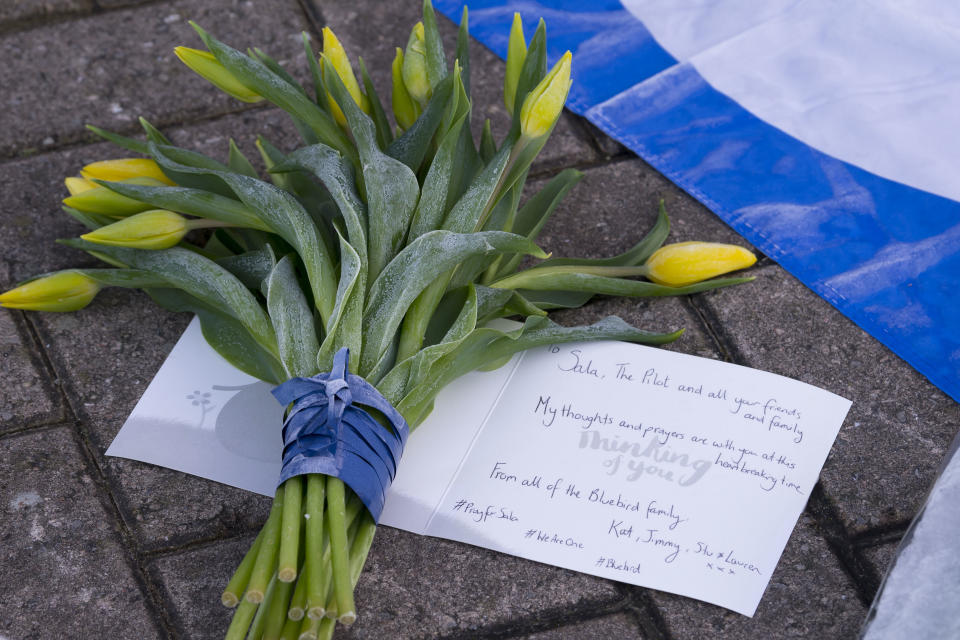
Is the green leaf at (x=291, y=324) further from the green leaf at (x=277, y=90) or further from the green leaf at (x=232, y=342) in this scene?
the green leaf at (x=277, y=90)

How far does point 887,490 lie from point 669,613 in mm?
313

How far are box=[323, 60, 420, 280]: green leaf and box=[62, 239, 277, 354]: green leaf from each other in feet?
0.45

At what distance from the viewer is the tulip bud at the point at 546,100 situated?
116 centimetres

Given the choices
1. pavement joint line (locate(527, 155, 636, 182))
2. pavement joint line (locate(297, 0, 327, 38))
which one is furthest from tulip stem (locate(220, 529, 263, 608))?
pavement joint line (locate(297, 0, 327, 38))

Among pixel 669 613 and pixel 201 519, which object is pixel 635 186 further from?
pixel 201 519

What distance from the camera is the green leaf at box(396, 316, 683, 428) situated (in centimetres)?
114

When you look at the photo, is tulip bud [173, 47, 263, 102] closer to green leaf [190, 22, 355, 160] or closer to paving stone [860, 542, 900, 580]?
green leaf [190, 22, 355, 160]

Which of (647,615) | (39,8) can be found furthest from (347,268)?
(39,8)

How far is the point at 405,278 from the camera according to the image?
3.70ft

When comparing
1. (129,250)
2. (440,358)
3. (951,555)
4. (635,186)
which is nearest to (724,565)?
(951,555)

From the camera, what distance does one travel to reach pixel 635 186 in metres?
1.56

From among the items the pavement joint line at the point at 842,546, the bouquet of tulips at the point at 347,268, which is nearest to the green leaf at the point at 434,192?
the bouquet of tulips at the point at 347,268

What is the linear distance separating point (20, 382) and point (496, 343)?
63 cm

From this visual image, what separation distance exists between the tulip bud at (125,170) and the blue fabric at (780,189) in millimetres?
697
